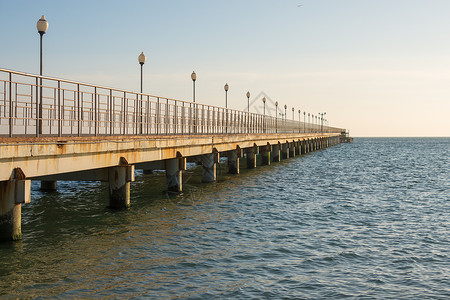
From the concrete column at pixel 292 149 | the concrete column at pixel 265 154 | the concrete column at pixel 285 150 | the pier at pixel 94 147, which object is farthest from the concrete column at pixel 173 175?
the concrete column at pixel 292 149

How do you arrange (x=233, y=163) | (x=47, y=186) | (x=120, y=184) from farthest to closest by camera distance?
(x=233, y=163) → (x=47, y=186) → (x=120, y=184)

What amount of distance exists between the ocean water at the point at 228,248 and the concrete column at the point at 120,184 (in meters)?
0.46

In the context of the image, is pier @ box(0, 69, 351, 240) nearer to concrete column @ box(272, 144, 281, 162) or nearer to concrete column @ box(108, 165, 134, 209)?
concrete column @ box(108, 165, 134, 209)

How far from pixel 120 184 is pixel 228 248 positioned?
20.8 feet

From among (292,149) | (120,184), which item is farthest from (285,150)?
(120,184)

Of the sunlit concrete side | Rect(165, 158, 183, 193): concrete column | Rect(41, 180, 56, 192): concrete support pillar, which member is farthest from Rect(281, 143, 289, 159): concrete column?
Rect(41, 180, 56, 192): concrete support pillar

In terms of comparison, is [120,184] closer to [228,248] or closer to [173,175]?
[173,175]

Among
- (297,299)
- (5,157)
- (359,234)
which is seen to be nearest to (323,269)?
(297,299)

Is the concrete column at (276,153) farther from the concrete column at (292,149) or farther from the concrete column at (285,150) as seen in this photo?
the concrete column at (292,149)

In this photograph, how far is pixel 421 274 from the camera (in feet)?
35.8

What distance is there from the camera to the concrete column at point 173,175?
22.7 m

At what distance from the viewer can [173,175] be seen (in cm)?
2322

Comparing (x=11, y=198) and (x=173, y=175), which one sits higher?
(x=173, y=175)

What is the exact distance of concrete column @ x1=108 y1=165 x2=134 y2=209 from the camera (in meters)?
17.4
